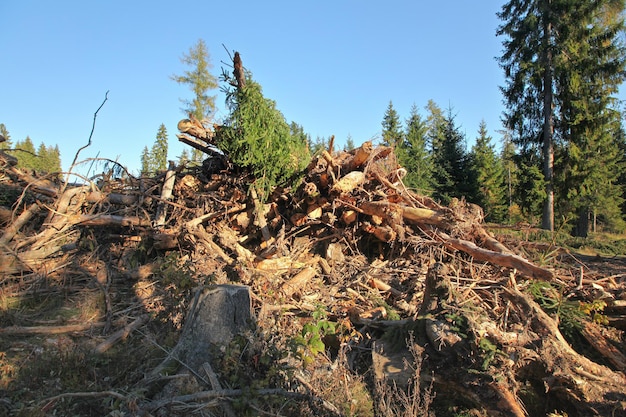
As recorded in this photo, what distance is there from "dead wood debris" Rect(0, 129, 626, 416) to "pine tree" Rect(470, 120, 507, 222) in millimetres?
14125

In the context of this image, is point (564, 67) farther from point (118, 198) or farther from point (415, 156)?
point (118, 198)

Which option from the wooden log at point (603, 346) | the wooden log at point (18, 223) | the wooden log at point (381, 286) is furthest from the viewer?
the wooden log at point (381, 286)

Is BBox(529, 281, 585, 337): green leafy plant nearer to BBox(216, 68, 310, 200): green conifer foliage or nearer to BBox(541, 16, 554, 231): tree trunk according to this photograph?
BBox(216, 68, 310, 200): green conifer foliage

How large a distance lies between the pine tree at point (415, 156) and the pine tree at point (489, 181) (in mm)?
2554

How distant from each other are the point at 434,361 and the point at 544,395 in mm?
1110

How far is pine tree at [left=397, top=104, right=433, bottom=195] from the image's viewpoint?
18469 mm

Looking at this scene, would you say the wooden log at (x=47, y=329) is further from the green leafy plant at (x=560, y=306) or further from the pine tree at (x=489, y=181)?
the pine tree at (x=489, y=181)

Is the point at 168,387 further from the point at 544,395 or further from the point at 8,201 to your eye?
the point at 8,201

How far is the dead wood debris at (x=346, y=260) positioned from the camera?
3799 mm

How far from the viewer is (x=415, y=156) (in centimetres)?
2417

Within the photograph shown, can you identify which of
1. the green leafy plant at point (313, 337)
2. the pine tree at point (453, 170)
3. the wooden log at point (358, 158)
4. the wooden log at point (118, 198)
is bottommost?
the green leafy plant at point (313, 337)

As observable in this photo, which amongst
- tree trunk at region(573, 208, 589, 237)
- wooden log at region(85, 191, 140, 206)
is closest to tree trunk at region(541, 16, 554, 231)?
tree trunk at region(573, 208, 589, 237)

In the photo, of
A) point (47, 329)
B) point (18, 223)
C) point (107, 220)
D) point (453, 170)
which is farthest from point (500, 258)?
point (453, 170)

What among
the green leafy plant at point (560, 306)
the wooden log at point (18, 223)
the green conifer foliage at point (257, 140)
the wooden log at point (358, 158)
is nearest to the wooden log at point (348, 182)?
the wooden log at point (358, 158)
